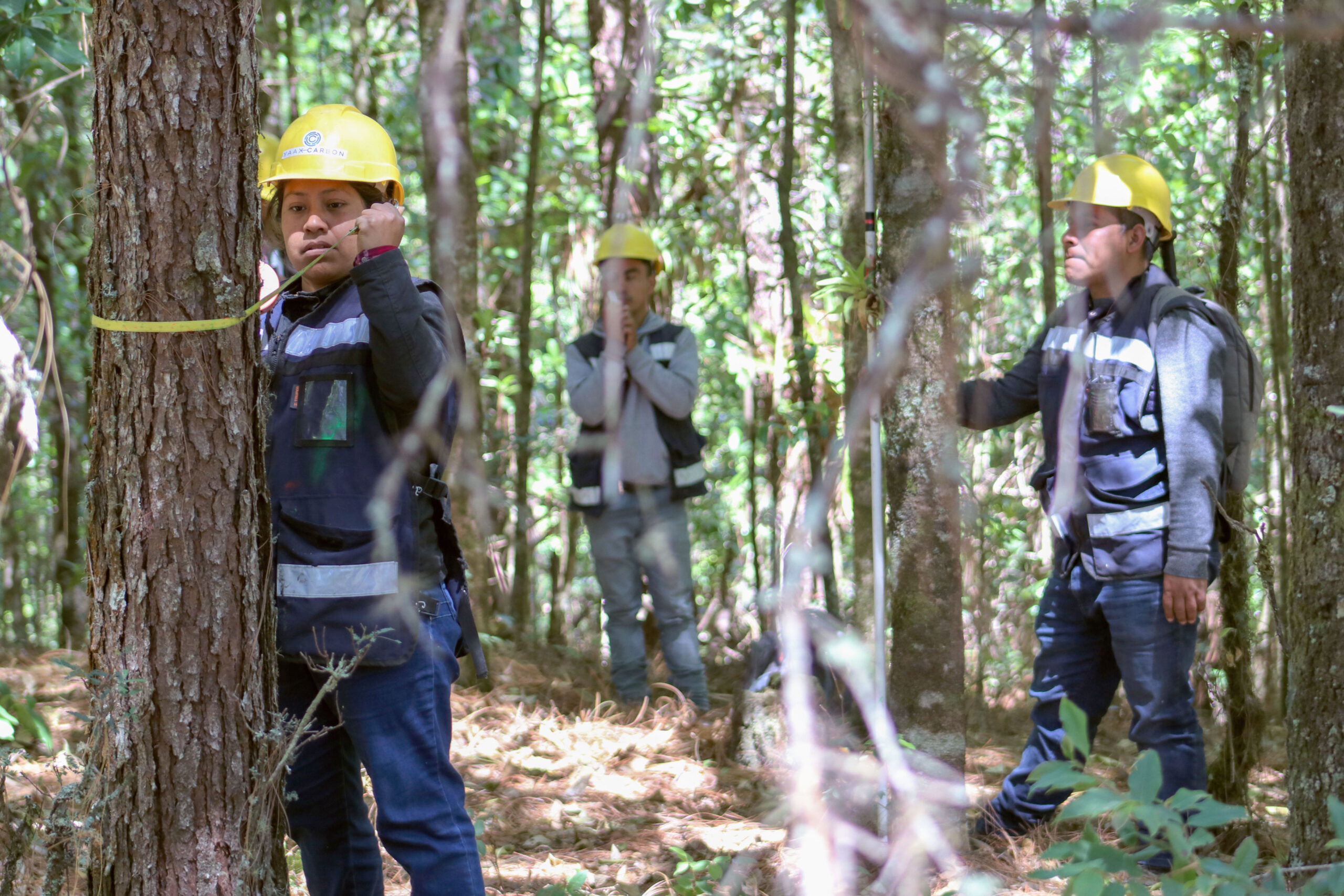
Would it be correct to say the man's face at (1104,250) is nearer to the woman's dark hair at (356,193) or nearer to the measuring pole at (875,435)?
the measuring pole at (875,435)

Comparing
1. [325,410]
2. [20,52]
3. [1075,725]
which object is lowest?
[1075,725]

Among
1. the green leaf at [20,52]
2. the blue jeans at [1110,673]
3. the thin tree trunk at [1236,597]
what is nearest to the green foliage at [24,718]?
the green leaf at [20,52]

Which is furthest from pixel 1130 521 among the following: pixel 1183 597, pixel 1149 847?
pixel 1149 847

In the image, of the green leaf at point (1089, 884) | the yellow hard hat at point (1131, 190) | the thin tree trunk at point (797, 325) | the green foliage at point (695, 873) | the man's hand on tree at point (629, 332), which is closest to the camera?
the green leaf at point (1089, 884)

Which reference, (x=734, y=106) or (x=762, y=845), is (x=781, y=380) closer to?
(x=734, y=106)

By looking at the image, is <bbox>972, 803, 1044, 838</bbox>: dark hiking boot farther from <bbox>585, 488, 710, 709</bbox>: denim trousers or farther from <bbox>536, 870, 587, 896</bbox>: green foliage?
<bbox>585, 488, 710, 709</bbox>: denim trousers

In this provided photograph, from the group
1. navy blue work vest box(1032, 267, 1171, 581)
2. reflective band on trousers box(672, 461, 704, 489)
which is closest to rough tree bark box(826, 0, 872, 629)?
reflective band on trousers box(672, 461, 704, 489)

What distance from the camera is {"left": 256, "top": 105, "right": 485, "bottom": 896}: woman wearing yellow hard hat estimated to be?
7.23ft

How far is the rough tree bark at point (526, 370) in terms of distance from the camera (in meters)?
6.68

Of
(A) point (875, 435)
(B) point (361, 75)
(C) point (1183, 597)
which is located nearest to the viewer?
(A) point (875, 435)

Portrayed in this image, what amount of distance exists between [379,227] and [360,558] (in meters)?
0.67

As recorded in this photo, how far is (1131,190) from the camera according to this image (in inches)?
136

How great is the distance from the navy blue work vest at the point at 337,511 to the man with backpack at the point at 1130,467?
181 centimetres

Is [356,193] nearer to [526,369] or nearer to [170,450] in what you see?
[170,450]
